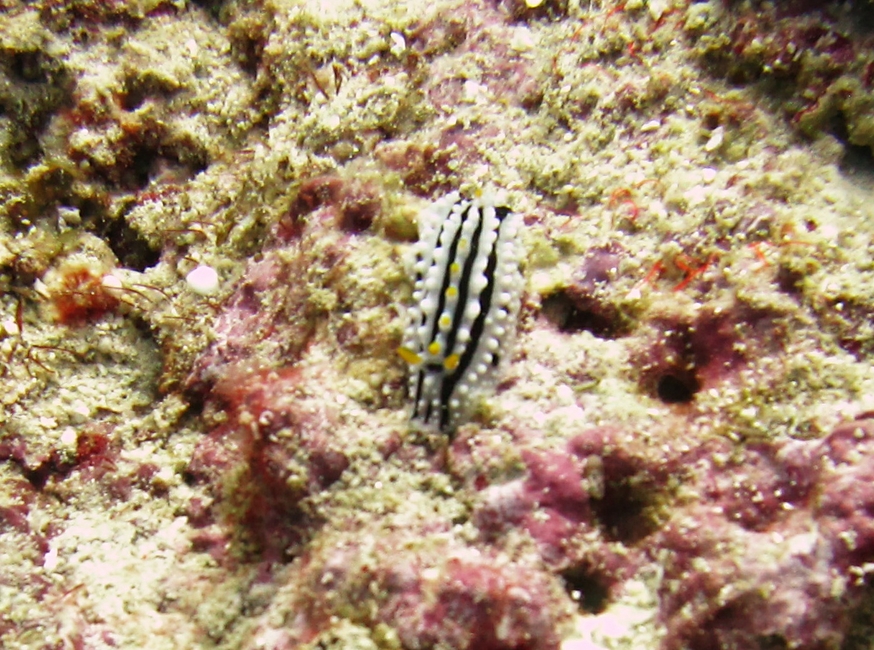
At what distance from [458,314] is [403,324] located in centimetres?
29

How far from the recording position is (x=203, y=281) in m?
3.39

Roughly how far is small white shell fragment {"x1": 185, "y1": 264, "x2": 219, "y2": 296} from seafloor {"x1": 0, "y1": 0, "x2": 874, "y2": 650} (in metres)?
0.02

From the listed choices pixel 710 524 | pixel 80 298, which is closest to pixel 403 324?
pixel 710 524

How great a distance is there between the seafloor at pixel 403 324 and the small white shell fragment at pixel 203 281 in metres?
0.02

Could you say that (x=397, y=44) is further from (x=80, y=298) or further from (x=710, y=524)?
(x=710, y=524)

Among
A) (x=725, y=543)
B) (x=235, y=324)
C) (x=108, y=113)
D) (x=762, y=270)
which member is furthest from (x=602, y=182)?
(x=108, y=113)

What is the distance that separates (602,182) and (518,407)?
1295 millimetres

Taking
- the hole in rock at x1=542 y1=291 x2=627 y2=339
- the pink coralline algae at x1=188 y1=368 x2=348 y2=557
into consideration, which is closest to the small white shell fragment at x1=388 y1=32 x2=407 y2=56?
the hole in rock at x1=542 y1=291 x2=627 y2=339

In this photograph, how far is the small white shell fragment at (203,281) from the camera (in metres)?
3.39

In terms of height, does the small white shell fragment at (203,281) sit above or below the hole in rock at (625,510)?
above

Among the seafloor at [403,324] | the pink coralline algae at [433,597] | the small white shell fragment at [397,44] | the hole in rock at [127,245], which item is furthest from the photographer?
the hole in rock at [127,245]

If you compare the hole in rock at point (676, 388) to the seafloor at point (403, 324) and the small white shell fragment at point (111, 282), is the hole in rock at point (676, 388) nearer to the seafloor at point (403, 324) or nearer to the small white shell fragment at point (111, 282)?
the seafloor at point (403, 324)

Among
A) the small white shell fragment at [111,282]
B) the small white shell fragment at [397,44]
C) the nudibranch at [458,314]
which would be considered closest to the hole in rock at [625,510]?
the nudibranch at [458,314]

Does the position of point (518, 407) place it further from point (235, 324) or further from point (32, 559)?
point (32, 559)
